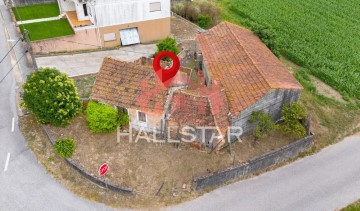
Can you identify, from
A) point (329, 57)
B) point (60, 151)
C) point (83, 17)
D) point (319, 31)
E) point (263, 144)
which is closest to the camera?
point (60, 151)

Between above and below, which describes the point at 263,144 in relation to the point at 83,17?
below

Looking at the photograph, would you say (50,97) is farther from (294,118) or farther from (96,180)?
(294,118)

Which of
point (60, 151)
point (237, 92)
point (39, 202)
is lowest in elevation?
point (39, 202)

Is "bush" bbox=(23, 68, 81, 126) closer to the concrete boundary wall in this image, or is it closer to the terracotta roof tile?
the terracotta roof tile

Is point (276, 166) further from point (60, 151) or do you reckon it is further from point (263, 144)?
point (60, 151)

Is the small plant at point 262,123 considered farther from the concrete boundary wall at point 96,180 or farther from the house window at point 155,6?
the house window at point 155,6

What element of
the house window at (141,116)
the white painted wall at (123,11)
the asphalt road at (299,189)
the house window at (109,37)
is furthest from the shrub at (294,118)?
the house window at (109,37)

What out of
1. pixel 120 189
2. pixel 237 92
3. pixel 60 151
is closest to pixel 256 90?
pixel 237 92
